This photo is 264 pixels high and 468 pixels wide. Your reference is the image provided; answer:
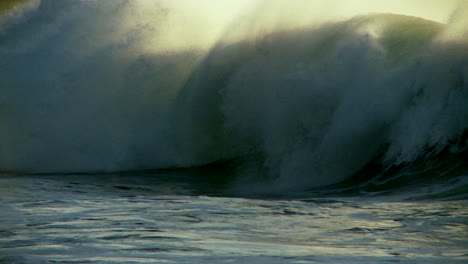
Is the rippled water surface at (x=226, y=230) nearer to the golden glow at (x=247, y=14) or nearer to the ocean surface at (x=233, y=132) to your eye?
the ocean surface at (x=233, y=132)

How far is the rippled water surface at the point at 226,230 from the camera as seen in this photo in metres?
4.69

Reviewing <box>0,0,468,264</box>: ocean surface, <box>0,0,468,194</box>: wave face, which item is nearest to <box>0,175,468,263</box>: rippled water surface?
<box>0,0,468,264</box>: ocean surface

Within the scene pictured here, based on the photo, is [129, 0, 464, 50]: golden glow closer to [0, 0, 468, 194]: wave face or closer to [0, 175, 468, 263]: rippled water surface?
[0, 0, 468, 194]: wave face

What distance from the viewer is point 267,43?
12602 mm

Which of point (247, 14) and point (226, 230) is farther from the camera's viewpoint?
point (247, 14)

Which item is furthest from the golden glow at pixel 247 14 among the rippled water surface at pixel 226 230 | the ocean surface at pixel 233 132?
the rippled water surface at pixel 226 230

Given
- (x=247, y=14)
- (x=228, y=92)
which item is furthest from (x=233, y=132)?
(x=247, y=14)

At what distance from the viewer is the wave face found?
384 inches

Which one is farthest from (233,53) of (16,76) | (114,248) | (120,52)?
(114,248)

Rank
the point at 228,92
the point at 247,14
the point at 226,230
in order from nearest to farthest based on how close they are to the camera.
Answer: the point at 226,230 < the point at 228,92 < the point at 247,14

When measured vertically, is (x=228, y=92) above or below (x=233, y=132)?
above

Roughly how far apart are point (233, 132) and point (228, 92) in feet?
2.36

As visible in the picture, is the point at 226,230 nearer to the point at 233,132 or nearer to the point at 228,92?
the point at 233,132

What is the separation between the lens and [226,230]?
574 centimetres
